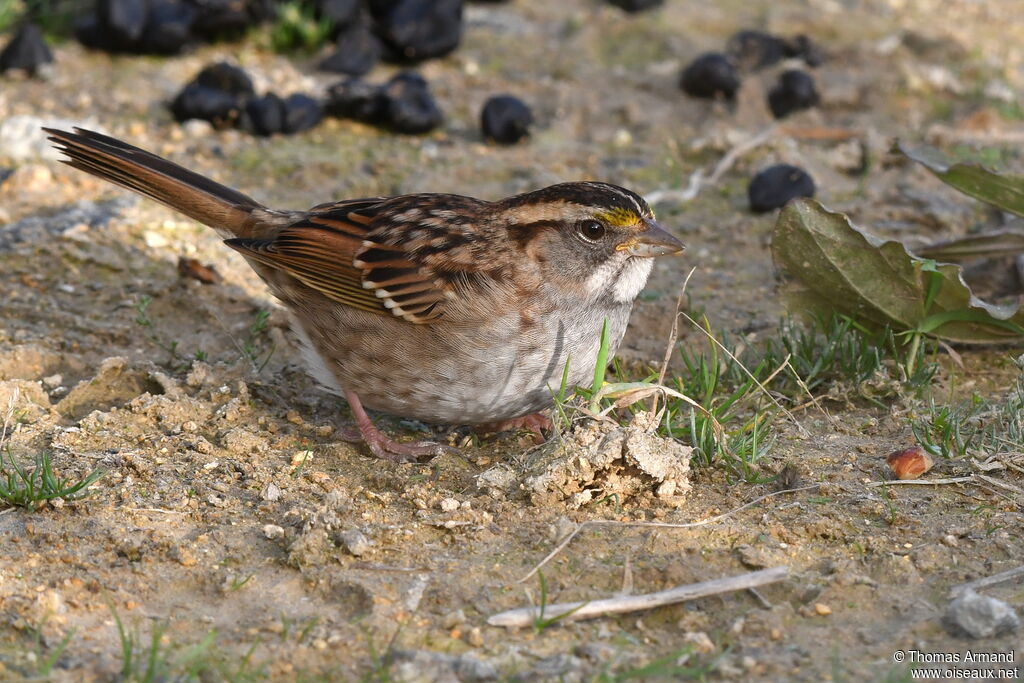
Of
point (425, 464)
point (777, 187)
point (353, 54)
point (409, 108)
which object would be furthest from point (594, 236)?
point (353, 54)

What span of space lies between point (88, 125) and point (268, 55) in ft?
5.31

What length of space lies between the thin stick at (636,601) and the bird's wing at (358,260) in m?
1.43

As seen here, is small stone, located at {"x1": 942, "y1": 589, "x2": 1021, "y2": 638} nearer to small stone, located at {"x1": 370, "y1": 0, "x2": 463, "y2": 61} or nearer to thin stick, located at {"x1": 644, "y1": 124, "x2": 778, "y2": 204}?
thin stick, located at {"x1": 644, "y1": 124, "x2": 778, "y2": 204}

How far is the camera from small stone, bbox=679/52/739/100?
25.1 feet

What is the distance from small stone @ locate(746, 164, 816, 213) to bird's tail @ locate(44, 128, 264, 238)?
282 centimetres

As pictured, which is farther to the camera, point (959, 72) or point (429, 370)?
point (959, 72)

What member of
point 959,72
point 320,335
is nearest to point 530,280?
point 320,335

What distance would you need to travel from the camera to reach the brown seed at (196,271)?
565 centimetres

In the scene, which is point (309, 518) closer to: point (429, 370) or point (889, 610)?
point (429, 370)

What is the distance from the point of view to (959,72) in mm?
8250

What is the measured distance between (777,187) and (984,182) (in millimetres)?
1525

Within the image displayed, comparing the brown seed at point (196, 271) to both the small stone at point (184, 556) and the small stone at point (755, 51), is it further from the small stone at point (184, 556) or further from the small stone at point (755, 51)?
the small stone at point (755, 51)

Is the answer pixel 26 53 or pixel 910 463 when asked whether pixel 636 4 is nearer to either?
pixel 26 53

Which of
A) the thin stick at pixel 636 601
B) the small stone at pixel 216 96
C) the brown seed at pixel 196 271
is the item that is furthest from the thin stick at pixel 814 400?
the small stone at pixel 216 96
